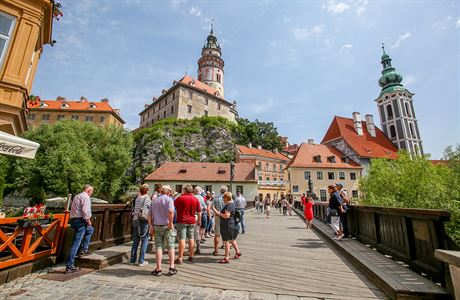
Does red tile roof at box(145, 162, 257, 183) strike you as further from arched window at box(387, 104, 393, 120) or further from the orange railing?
arched window at box(387, 104, 393, 120)

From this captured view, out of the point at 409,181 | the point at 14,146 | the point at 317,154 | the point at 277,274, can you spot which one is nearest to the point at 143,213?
the point at 14,146

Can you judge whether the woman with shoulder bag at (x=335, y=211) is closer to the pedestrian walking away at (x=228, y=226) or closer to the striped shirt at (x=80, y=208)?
the pedestrian walking away at (x=228, y=226)

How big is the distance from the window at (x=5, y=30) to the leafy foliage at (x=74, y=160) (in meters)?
19.9

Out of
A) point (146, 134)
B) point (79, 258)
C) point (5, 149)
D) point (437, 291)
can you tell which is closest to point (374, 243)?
point (437, 291)

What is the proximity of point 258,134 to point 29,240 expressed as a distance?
194 ft

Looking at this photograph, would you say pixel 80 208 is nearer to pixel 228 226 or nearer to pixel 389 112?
pixel 228 226

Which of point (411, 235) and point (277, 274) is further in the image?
point (277, 274)

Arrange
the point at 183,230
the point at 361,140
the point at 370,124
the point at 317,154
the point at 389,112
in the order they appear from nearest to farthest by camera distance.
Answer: the point at 183,230, the point at 317,154, the point at 361,140, the point at 370,124, the point at 389,112

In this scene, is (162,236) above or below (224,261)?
above

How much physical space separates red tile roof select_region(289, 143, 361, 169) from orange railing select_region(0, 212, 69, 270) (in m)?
37.0

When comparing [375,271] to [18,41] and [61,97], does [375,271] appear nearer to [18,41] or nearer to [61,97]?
[18,41]

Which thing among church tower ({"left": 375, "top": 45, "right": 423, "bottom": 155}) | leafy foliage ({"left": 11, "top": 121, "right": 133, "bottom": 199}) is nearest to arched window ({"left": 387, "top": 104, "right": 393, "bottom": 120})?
church tower ({"left": 375, "top": 45, "right": 423, "bottom": 155})

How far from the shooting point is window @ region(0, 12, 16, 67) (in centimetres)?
666

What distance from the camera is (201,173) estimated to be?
37688 millimetres
